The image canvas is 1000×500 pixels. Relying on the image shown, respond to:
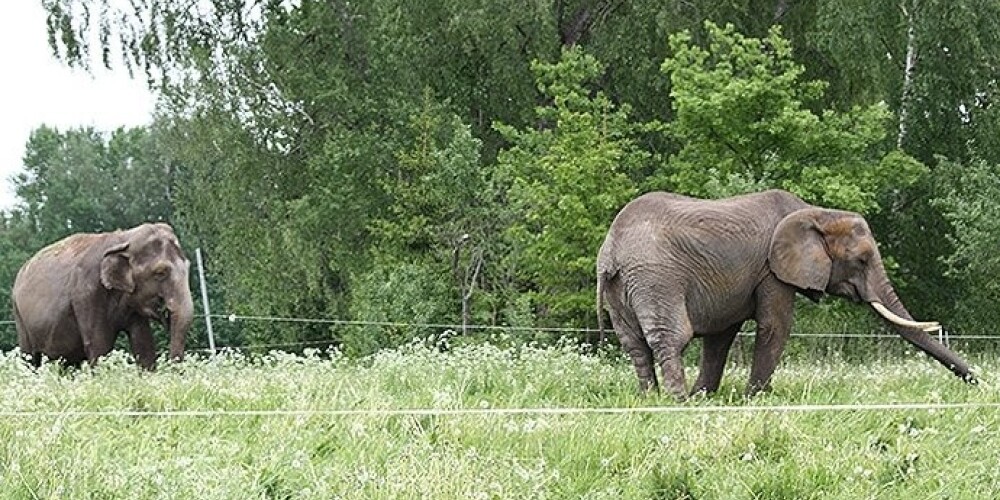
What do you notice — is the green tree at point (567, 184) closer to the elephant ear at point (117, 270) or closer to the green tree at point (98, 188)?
the elephant ear at point (117, 270)

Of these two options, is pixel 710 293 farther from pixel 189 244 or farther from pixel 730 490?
pixel 189 244

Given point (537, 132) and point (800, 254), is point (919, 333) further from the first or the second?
point (537, 132)

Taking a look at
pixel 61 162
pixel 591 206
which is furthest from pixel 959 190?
pixel 61 162

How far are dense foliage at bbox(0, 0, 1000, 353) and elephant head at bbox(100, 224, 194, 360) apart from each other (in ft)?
29.3

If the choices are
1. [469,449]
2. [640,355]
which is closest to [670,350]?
[640,355]

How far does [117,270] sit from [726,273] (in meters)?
6.27

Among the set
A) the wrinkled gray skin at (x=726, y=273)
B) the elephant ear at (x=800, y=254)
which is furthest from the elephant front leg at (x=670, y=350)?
the elephant ear at (x=800, y=254)

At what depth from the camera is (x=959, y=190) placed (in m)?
25.6

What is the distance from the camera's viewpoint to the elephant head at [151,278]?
1370 centimetres

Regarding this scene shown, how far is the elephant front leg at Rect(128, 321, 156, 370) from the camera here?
1412 cm

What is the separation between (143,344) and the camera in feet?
46.5

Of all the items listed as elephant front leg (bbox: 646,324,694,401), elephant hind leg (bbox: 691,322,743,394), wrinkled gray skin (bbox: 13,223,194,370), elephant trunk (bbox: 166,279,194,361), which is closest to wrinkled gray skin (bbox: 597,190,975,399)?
elephant front leg (bbox: 646,324,694,401)

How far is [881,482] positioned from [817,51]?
2083 cm

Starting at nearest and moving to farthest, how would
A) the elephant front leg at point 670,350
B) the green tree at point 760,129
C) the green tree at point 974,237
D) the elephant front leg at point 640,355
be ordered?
the elephant front leg at point 670,350
the elephant front leg at point 640,355
the green tree at point 760,129
the green tree at point 974,237
